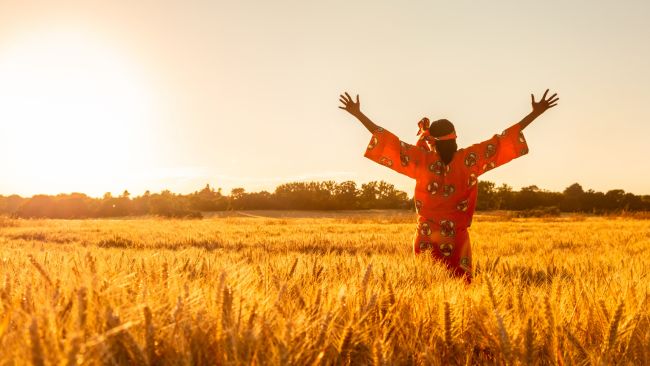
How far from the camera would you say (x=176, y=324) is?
3.84 feet

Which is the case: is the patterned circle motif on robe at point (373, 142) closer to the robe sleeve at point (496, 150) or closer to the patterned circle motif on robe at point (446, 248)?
the robe sleeve at point (496, 150)

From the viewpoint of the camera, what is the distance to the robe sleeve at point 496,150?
4652 mm

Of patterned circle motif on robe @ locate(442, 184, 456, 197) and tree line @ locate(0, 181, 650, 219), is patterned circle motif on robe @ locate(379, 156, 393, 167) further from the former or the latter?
tree line @ locate(0, 181, 650, 219)

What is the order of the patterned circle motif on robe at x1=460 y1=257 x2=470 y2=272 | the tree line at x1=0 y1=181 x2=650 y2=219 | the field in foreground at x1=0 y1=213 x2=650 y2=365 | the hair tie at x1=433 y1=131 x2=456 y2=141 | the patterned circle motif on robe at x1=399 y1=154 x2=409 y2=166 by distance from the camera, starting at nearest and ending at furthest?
the field in foreground at x1=0 y1=213 x2=650 y2=365 → the patterned circle motif on robe at x1=460 y1=257 x2=470 y2=272 → the hair tie at x1=433 y1=131 x2=456 y2=141 → the patterned circle motif on robe at x1=399 y1=154 x2=409 y2=166 → the tree line at x1=0 y1=181 x2=650 y2=219

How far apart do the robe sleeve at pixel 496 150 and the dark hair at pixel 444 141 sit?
133 mm

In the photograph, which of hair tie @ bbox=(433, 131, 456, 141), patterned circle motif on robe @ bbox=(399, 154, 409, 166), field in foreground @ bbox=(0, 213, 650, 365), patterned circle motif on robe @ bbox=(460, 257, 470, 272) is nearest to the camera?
field in foreground @ bbox=(0, 213, 650, 365)

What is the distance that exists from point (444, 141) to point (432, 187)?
440 mm

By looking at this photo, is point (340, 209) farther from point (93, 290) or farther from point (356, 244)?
point (93, 290)

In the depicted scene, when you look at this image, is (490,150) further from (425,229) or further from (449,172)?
(425,229)

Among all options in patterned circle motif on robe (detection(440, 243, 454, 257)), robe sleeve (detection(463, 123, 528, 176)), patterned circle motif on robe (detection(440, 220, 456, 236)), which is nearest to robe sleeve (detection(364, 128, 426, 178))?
robe sleeve (detection(463, 123, 528, 176))

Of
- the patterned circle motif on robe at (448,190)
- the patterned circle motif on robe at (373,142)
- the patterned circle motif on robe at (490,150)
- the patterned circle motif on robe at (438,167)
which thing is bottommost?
the patterned circle motif on robe at (448,190)

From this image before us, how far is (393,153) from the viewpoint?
15.3 ft

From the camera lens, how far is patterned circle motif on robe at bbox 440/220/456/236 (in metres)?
4.67

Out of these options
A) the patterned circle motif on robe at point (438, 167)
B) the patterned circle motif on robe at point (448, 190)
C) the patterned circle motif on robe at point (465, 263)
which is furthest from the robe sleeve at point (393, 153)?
the patterned circle motif on robe at point (465, 263)
